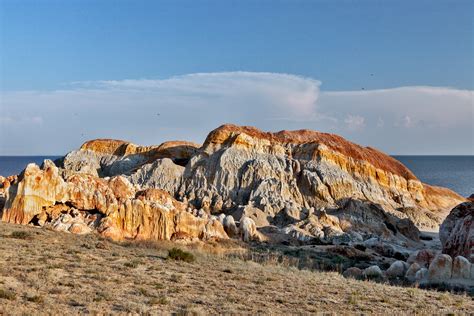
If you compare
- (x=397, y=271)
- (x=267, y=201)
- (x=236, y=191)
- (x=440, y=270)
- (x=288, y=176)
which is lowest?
(x=397, y=271)

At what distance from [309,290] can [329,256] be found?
14524 millimetres

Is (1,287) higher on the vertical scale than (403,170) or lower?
lower

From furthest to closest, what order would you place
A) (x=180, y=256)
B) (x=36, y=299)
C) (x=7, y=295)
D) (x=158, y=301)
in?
(x=180, y=256)
(x=158, y=301)
(x=7, y=295)
(x=36, y=299)

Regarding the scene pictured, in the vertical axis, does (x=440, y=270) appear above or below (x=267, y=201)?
below

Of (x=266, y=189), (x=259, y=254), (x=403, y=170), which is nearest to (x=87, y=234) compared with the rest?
(x=259, y=254)

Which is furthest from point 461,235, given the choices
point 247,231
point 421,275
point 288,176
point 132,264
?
point 288,176

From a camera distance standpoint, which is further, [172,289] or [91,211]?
[91,211]

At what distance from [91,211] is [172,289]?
19.1 m

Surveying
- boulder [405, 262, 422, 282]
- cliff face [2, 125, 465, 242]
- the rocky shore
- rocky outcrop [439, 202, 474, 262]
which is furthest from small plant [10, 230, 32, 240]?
rocky outcrop [439, 202, 474, 262]

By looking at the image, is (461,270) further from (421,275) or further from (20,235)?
(20,235)

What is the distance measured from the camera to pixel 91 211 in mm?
31484

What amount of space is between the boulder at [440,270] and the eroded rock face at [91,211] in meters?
14.4

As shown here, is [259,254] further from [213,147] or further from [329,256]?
[213,147]

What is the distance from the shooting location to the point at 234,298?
13094mm
